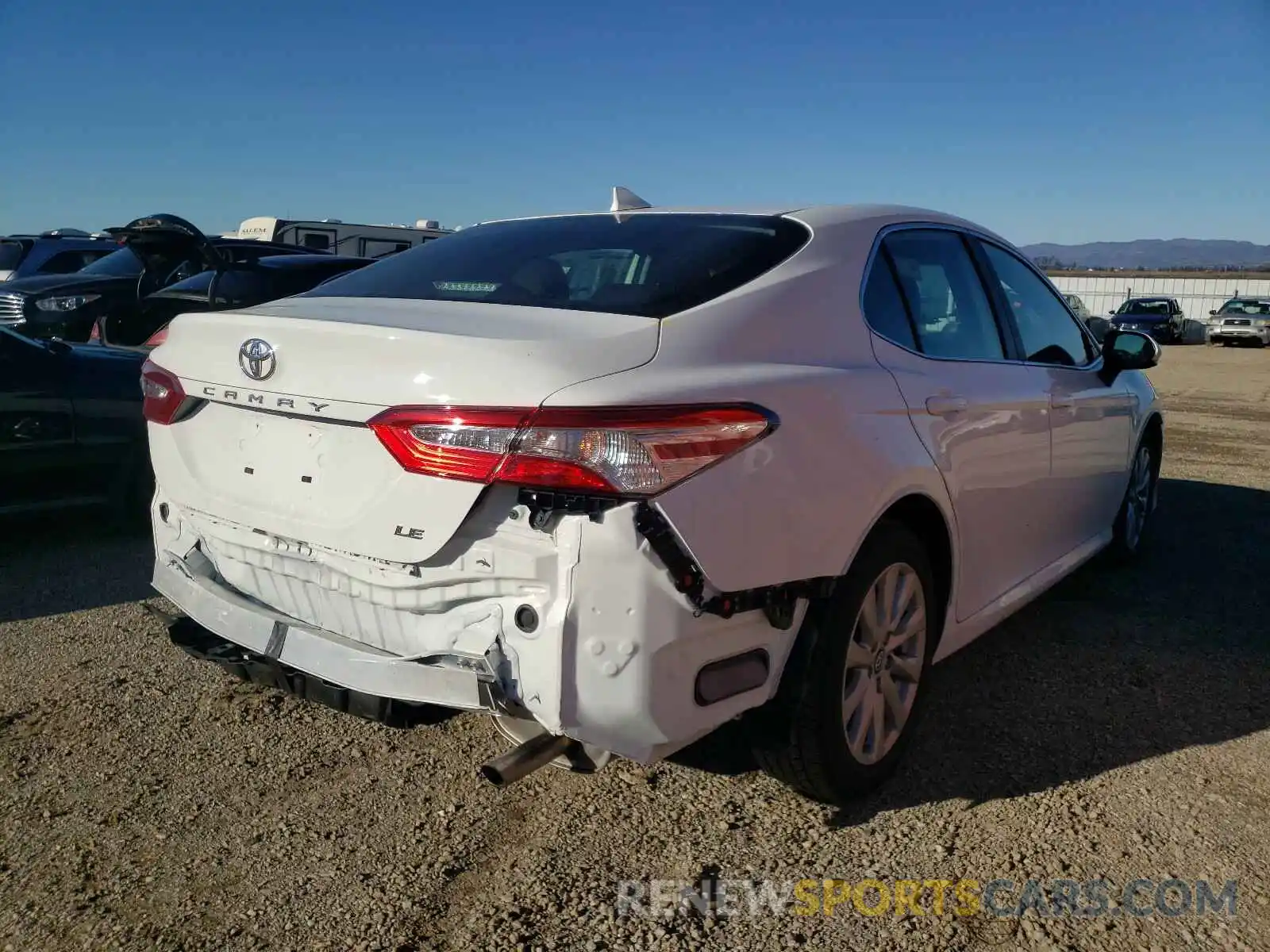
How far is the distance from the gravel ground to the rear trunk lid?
0.84 meters

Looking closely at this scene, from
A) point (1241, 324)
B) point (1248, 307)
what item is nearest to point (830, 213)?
point (1241, 324)

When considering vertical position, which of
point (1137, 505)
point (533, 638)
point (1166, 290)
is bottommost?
point (1137, 505)

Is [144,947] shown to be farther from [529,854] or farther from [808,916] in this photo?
[808,916]

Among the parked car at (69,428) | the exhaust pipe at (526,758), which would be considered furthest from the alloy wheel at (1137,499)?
the parked car at (69,428)

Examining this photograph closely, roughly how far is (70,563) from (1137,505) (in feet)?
17.8

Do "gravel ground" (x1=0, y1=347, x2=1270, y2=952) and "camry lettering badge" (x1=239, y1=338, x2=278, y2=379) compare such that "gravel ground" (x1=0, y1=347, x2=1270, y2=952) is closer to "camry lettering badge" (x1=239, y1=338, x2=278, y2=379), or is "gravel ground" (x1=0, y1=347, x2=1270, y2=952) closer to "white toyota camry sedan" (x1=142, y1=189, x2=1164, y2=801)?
"white toyota camry sedan" (x1=142, y1=189, x2=1164, y2=801)

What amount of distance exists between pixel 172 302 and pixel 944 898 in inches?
267

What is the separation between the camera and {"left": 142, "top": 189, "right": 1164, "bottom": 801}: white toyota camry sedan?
208 centimetres

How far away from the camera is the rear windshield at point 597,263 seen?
255cm

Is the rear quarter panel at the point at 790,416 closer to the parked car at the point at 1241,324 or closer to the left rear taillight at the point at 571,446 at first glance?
the left rear taillight at the point at 571,446

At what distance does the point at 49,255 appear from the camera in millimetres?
12305

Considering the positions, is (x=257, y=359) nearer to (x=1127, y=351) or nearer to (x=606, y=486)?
(x=606, y=486)

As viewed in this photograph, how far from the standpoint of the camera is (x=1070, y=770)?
307 centimetres

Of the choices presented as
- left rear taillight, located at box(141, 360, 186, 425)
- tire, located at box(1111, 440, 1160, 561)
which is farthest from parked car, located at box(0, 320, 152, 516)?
tire, located at box(1111, 440, 1160, 561)
